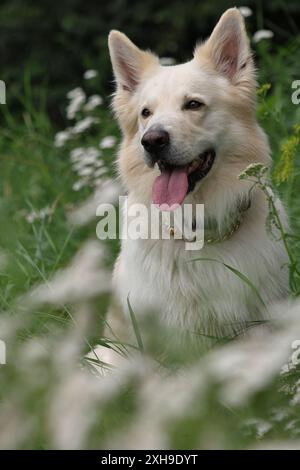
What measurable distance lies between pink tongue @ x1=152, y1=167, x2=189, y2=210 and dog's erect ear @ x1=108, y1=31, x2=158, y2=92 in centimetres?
72

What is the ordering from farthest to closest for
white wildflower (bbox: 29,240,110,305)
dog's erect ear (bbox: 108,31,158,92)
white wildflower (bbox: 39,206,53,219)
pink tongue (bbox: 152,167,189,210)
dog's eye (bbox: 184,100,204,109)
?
white wildflower (bbox: 39,206,53,219)
dog's erect ear (bbox: 108,31,158,92)
dog's eye (bbox: 184,100,204,109)
pink tongue (bbox: 152,167,189,210)
white wildflower (bbox: 29,240,110,305)

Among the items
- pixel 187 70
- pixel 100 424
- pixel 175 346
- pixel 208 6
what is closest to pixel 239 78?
pixel 187 70

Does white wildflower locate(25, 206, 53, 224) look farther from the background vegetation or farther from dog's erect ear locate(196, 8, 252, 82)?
dog's erect ear locate(196, 8, 252, 82)

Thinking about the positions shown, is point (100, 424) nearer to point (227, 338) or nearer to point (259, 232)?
point (227, 338)

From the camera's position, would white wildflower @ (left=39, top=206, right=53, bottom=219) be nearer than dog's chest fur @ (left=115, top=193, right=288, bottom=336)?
No

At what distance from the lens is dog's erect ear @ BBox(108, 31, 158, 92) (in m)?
4.00

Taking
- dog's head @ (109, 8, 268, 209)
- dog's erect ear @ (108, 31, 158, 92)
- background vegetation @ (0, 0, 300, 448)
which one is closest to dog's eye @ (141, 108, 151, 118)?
dog's head @ (109, 8, 268, 209)

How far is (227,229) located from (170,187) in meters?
0.36

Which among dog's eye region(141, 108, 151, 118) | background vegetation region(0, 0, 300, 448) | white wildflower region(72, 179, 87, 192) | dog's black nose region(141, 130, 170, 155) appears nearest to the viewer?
background vegetation region(0, 0, 300, 448)

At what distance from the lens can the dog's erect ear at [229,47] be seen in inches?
147

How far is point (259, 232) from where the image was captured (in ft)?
12.0

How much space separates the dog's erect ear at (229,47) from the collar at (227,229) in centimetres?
67
